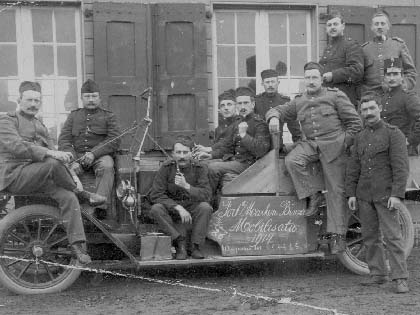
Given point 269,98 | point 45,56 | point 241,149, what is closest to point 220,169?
point 241,149

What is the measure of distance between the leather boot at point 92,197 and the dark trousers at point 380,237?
2.33m

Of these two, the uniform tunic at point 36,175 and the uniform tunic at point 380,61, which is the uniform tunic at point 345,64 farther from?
the uniform tunic at point 36,175

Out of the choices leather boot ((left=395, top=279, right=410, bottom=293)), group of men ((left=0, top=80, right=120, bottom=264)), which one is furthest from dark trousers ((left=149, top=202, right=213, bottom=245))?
leather boot ((left=395, top=279, right=410, bottom=293))

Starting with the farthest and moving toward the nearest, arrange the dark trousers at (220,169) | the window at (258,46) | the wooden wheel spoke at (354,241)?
the window at (258,46) < the wooden wheel spoke at (354,241) < the dark trousers at (220,169)

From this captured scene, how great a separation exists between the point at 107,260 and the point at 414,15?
5.54 meters

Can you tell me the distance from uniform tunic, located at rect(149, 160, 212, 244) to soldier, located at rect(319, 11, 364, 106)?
183 centimetres

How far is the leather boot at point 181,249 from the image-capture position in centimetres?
688

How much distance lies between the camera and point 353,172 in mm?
6855

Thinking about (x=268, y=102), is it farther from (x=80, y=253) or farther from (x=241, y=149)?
(x=80, y=253)

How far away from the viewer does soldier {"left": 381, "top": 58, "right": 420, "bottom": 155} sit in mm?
7492

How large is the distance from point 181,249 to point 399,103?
8.52 feet

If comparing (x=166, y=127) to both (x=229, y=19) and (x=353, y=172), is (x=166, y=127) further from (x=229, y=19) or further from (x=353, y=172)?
(x=353, y=172)

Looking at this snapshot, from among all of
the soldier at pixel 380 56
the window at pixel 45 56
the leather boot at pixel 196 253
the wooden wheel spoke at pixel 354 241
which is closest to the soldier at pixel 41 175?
the leather boot at pixel 196 253

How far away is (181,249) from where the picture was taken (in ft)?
22.7
